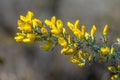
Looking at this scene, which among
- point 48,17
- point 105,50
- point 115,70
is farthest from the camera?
point 48,17

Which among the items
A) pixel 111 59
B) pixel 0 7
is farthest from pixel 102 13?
pixel 111 59

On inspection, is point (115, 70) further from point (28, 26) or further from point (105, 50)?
point (28, 26)

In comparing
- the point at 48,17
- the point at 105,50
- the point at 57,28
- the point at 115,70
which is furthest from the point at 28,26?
the point at 48,17

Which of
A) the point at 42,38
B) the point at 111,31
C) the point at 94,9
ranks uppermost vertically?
the point at 94,9

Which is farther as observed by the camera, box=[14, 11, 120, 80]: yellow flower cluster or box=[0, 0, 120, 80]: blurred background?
box=[0, 0, 120, 80]: blurred background

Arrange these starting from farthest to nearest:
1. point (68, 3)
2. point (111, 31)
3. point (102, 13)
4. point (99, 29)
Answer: point (68, 3), point (102, 13), point (99, 29), point (111, 31)

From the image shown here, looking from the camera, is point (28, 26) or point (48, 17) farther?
point (48, 17)

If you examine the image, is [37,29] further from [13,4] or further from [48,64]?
[13,4]

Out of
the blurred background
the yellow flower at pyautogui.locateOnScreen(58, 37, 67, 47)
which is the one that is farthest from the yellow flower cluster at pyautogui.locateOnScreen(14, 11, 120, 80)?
the blurred background

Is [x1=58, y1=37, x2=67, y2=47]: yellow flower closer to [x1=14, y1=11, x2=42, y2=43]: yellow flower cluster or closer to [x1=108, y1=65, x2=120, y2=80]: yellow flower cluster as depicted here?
[x1=14, y1=11, x2=42, y2=43]: yellow flower cluster
